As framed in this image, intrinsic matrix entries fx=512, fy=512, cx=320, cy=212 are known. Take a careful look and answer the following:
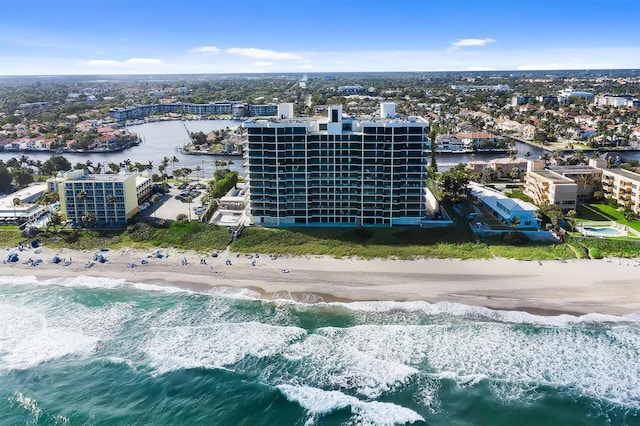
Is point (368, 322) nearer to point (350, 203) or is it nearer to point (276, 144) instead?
point (350, 203)

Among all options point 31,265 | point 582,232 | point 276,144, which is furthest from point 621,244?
point 31,265

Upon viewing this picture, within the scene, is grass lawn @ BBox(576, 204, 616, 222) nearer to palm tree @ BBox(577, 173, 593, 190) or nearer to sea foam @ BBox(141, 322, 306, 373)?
palm tree @ BBox(577, 173, 593, 190)

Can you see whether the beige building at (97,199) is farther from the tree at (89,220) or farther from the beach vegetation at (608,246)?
the beach vegetation at (608,246)

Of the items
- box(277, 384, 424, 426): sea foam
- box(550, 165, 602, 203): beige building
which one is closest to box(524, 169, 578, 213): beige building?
box(550, 165, 602, 203): beige building

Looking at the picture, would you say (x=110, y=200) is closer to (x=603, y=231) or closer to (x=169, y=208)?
(x=169, y=208)

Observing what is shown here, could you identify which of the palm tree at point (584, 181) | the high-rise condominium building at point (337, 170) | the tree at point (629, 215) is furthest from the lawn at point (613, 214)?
the high-rise condominium building at point (337, 170)

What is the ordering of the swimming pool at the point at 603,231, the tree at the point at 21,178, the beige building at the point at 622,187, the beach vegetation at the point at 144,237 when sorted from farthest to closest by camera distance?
the tree at the point at 21,178 → the beige building at the point at 622,187 → the swimming pool at the point at 603,231 → the beach vegetation at the point at 144,237
